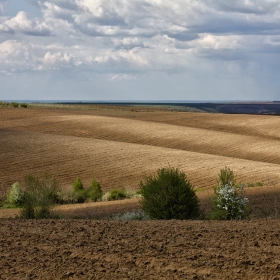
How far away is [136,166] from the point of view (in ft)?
126

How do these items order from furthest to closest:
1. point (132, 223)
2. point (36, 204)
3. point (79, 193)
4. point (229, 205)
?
point (79, 193), point (36, 204), point (229, 205), point (132, 223)

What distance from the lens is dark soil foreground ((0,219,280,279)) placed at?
24.9 feet

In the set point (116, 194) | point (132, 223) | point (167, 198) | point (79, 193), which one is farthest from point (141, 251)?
point (79, 193)

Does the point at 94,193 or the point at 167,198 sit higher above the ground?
the point at 167,198

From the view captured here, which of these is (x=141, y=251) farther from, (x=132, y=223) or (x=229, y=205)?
(x=229, y=205)

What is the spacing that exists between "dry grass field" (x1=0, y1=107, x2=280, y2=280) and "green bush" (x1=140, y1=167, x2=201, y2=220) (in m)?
2.46

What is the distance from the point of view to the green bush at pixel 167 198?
1480 cm

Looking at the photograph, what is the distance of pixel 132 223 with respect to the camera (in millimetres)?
11773

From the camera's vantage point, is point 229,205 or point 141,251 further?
point 229,205

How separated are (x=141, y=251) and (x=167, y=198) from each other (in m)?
6.03

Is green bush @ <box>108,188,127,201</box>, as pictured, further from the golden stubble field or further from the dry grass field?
the dry grass field

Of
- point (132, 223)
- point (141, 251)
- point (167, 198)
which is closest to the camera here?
point (141, 251)

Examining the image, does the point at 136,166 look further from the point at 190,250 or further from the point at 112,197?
the point at 190,250

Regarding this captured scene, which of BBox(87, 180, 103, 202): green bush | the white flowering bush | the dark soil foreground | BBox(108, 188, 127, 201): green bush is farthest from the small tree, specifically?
BBox(87, 180, 103, 202): green bush
